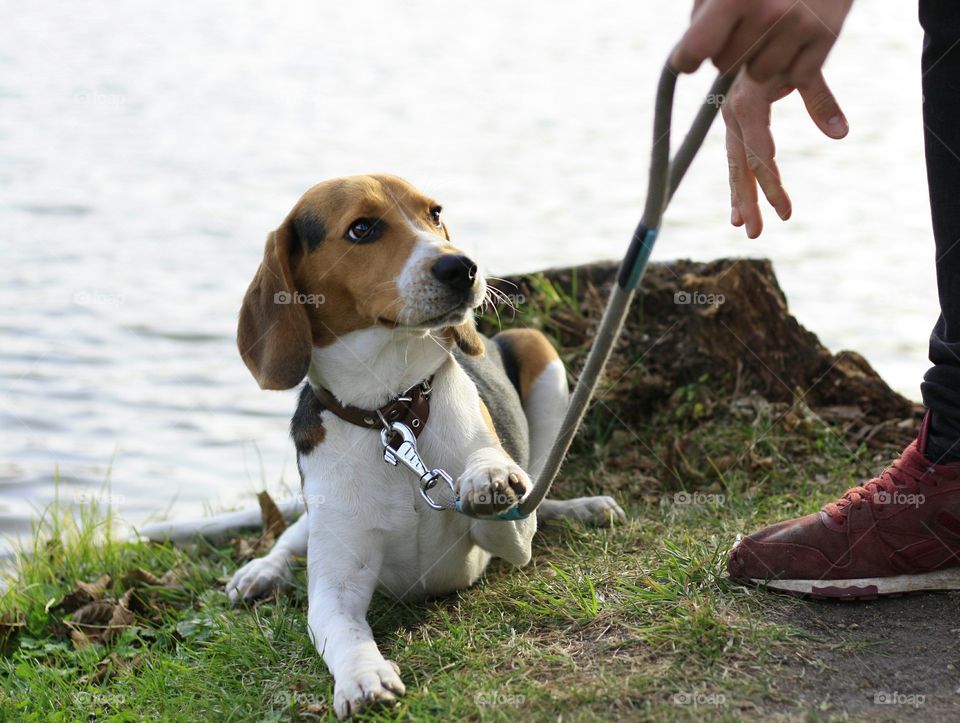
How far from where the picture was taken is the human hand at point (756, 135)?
126 inches

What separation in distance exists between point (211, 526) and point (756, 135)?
3315mm

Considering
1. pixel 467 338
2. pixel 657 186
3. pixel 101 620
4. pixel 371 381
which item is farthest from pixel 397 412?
pixel 101 620

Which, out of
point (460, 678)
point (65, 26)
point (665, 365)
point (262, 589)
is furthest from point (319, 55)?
point (460, 678)

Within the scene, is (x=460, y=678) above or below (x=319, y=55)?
below

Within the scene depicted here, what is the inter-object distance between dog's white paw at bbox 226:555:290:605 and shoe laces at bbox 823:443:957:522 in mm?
2131

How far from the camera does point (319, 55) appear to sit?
1778cm

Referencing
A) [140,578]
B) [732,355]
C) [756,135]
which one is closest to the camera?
[756,135]

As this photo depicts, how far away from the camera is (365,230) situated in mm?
3729

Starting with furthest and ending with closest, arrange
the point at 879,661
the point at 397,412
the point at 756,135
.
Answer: the point at 397,412 < the point at 756,135 < the point at 879,661

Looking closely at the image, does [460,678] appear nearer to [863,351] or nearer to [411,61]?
[863,351]

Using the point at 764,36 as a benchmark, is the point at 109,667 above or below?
below

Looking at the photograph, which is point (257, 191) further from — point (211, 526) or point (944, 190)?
point (944, 190)

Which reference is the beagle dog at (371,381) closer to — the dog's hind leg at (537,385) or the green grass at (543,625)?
the green grass at (543,625)

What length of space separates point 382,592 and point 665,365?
2.39 metres
